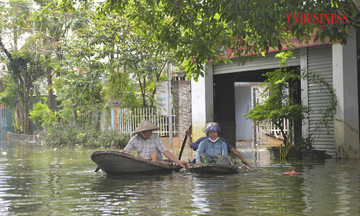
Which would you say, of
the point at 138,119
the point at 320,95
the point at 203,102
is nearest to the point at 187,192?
the point at 320,95

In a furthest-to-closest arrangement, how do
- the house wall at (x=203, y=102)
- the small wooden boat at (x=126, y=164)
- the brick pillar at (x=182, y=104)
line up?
the brick pillar at (x=182, y=104)
the house wall at (x=203, y=102)
the small wooden boat at (x=126, y=164)

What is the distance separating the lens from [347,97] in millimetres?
17547

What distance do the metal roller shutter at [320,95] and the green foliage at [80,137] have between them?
→ 35.5 feet

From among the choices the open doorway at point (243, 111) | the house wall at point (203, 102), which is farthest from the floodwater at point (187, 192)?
the open doorway at point (243, 111)

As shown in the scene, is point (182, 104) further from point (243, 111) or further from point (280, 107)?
point (280, 107)

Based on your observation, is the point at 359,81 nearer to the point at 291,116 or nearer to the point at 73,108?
the point at 291,116

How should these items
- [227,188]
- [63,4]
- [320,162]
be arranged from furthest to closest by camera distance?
[320,162] → [63,4] → [227,188]

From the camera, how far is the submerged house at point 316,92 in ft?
57.3

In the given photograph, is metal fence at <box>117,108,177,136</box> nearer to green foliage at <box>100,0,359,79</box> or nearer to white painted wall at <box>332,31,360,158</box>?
green foliage at <box>100,0,359,79</box>

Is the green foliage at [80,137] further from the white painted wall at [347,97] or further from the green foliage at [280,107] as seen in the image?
the white painted wall at [347,97]

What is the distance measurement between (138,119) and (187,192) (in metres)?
17.3

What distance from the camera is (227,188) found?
454 inches

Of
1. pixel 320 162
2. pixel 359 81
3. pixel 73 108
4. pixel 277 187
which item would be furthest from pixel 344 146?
pixel 73 108

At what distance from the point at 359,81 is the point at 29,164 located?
9864 mm
